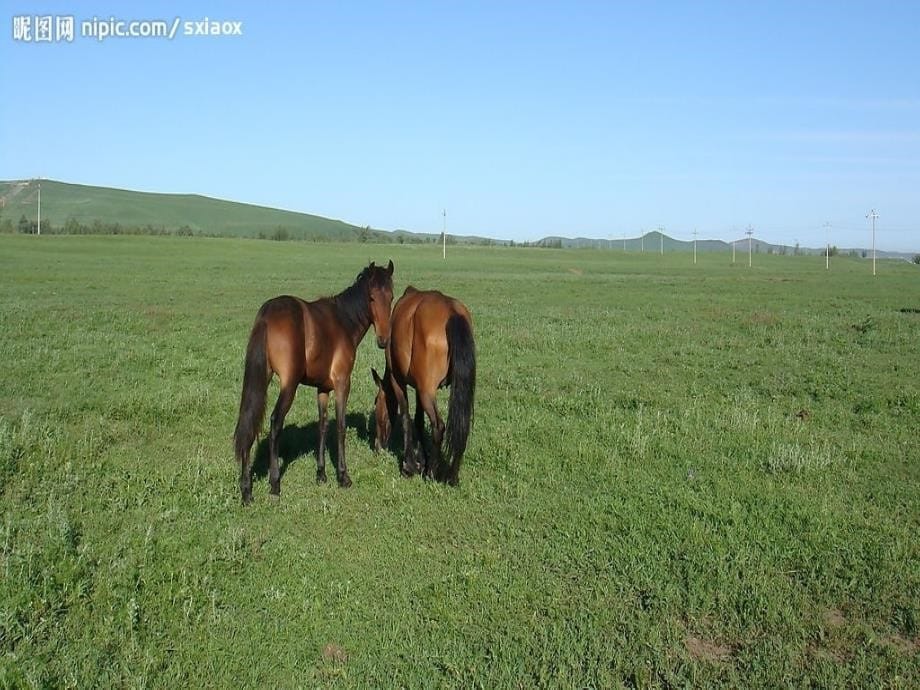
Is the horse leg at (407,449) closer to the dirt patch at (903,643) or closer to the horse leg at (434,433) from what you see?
the horse leg at (434,433)

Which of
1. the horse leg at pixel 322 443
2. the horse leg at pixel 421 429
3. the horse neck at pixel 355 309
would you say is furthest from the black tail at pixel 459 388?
the horse leg at pixel 322 443

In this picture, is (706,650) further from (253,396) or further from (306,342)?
(306,342)

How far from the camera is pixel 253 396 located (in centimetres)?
708

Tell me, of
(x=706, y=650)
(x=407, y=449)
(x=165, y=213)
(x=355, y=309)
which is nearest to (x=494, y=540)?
(x=706, y=650)

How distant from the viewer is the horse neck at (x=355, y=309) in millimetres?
8242

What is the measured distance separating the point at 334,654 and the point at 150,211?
152661 mm

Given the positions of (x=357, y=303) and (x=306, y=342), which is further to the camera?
(x=357, y=303)

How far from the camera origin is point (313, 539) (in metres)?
6.29

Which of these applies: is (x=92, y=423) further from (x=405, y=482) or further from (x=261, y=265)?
(x=261, y=265)

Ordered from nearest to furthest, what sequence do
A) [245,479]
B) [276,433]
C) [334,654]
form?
1. [334,654]
2. [245,479]
3. [276,433]

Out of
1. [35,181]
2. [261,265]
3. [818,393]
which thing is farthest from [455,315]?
[35,181]

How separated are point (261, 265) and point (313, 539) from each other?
163ft

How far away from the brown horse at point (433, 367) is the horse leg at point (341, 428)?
69 centimetres

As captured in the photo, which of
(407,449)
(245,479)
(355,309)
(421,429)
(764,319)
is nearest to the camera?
(245,479)
